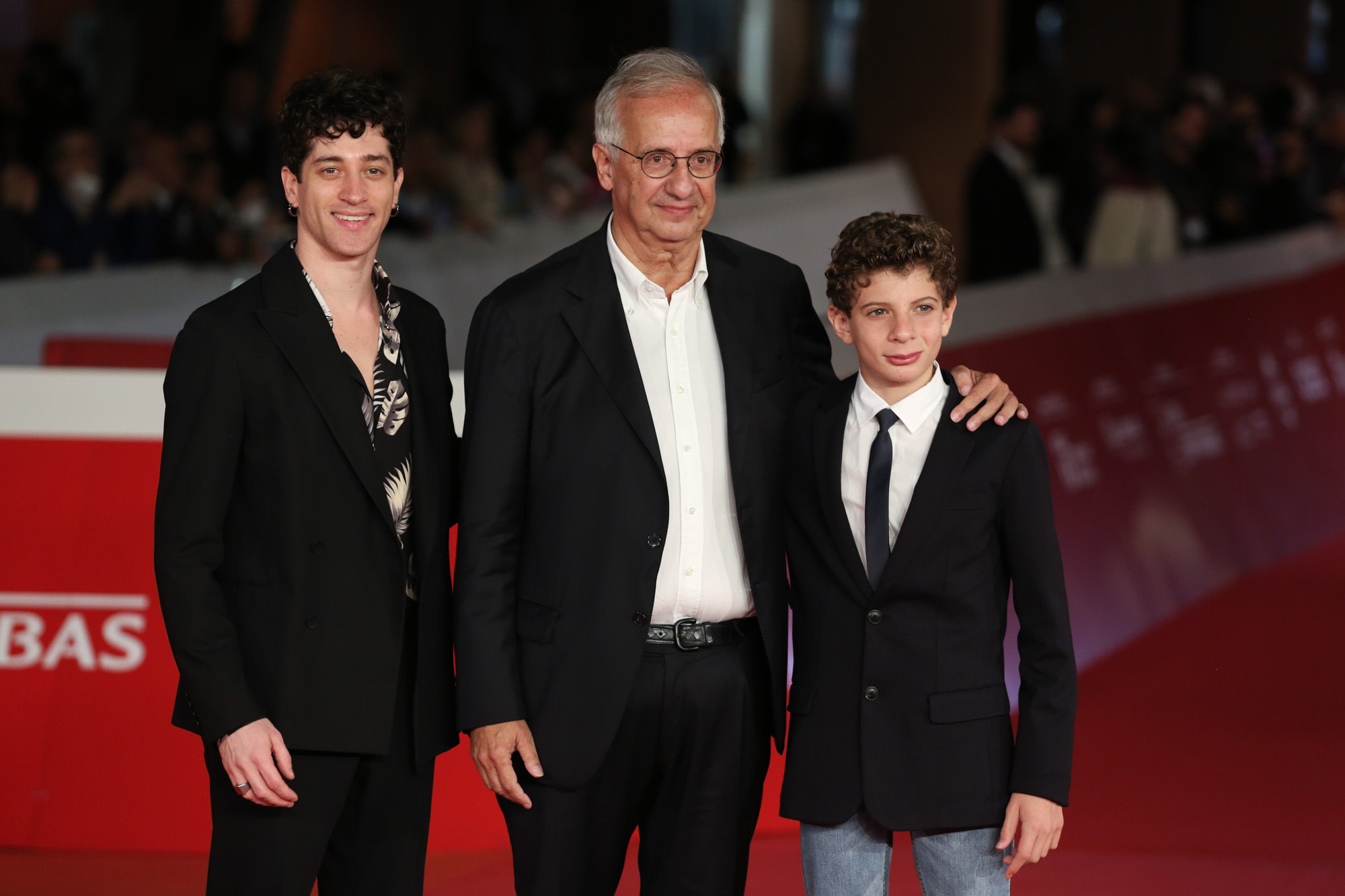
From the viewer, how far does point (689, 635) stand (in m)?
2.78

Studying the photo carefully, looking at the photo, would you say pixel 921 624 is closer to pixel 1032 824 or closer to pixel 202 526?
pixel 1032 824

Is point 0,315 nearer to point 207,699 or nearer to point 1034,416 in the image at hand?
point 1034,416

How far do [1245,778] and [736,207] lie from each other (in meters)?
5.65

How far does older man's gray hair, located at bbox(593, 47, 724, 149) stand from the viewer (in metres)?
2.79

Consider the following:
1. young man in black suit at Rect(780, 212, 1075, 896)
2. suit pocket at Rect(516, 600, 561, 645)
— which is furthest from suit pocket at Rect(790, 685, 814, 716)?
suit pocket at Rect(516, 600, 561, 645)

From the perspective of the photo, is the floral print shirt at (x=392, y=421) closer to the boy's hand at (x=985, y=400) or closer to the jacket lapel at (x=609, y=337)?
the jacket lapel at (x=609, y=337)

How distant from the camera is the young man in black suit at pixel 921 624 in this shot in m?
2.62

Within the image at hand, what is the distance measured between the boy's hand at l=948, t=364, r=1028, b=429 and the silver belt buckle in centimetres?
60

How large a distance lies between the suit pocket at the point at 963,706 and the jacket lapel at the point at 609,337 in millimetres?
642

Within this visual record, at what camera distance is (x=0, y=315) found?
6.86 meters

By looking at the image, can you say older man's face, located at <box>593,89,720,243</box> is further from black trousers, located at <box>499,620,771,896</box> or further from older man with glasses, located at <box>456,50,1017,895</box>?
black trousers, located at <box>499,620,771,896</box>

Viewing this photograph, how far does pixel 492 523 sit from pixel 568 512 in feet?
0.47

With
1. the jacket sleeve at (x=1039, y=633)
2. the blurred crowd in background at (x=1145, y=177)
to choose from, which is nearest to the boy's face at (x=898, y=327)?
the jacket sleeve at (x=1039, y=633)

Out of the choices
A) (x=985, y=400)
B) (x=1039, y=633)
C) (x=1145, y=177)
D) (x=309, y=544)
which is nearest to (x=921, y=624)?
(x=1039, y=633)
